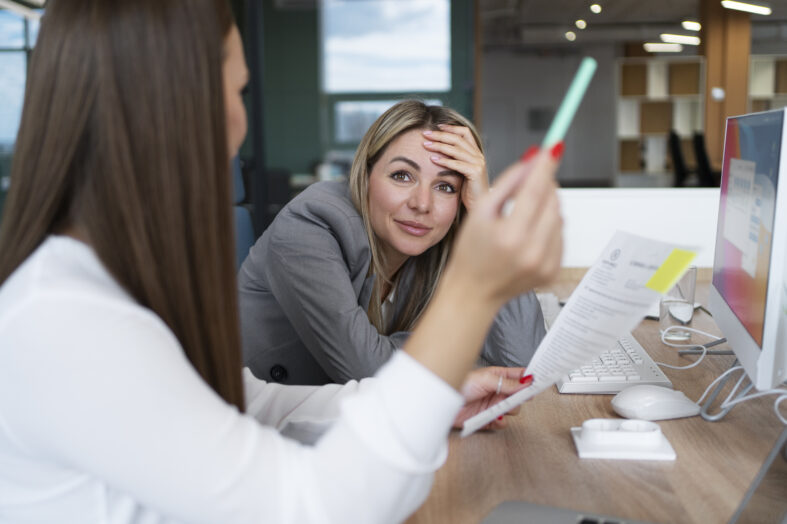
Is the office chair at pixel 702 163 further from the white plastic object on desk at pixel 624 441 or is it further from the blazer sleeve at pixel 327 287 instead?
the white plastic object on desk at pixel 624 441

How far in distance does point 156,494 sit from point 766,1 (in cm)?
744

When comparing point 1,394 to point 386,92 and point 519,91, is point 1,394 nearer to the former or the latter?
point 386,92

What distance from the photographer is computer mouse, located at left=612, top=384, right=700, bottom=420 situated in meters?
1.08

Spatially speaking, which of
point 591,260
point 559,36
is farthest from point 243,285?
point 559,36

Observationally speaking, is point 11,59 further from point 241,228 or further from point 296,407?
point 296,407

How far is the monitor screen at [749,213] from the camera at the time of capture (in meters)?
0.98

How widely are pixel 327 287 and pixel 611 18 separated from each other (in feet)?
20.9

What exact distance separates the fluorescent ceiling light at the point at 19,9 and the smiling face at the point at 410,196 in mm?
3409

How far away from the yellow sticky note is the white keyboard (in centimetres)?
46

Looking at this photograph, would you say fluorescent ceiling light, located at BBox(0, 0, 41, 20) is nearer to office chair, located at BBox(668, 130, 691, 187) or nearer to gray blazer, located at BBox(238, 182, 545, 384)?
gray blazer, located at BBox(238, 182, 545, 384)

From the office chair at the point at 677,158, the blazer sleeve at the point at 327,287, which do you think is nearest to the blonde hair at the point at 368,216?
the blazer sleeve at the point at 327,287

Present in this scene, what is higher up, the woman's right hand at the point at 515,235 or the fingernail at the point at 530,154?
the fingernail at the point at 530,154

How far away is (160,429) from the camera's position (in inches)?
20.6

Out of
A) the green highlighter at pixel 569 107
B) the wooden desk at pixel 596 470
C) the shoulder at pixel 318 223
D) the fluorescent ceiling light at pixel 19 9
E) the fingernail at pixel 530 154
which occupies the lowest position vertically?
the wooden desk at pixel 596 470
